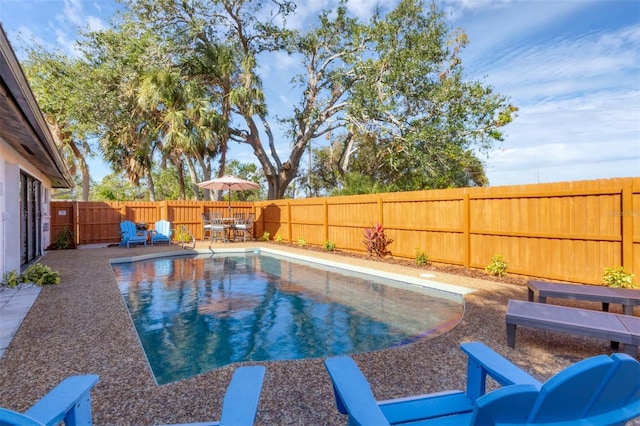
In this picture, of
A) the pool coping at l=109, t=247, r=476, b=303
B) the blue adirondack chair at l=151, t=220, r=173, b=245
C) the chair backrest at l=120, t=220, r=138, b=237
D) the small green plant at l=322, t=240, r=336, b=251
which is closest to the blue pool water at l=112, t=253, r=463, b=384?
the pool coping at l=109, t=247, r=476, b=303

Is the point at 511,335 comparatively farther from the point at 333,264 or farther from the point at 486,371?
the point at 333,264

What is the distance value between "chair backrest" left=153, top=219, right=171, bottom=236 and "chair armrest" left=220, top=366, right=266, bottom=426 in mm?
13103

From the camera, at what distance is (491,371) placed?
1.73 meters

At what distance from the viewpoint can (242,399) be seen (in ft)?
4.85

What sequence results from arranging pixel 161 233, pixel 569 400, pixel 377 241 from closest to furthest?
1. pixel 569 400
2. pixel 377 241
3. pixel 161 233

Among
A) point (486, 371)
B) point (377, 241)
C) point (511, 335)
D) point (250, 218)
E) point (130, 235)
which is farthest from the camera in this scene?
point (250, 218)

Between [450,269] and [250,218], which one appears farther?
[250,218]

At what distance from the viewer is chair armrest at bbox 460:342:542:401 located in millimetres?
1661

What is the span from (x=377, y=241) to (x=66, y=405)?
8674 mm

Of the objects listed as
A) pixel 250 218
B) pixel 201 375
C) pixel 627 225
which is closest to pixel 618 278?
pixel 627 225

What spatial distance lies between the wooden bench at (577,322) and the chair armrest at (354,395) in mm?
2337

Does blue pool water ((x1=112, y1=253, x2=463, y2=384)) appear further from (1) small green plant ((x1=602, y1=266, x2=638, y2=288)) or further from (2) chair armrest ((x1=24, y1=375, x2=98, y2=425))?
(1) small green plant ((x1=602, y1=266, x2=638, y2=288))

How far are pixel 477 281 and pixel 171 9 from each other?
17205 mm

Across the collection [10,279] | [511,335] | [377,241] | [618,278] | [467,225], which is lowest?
[511,335]
